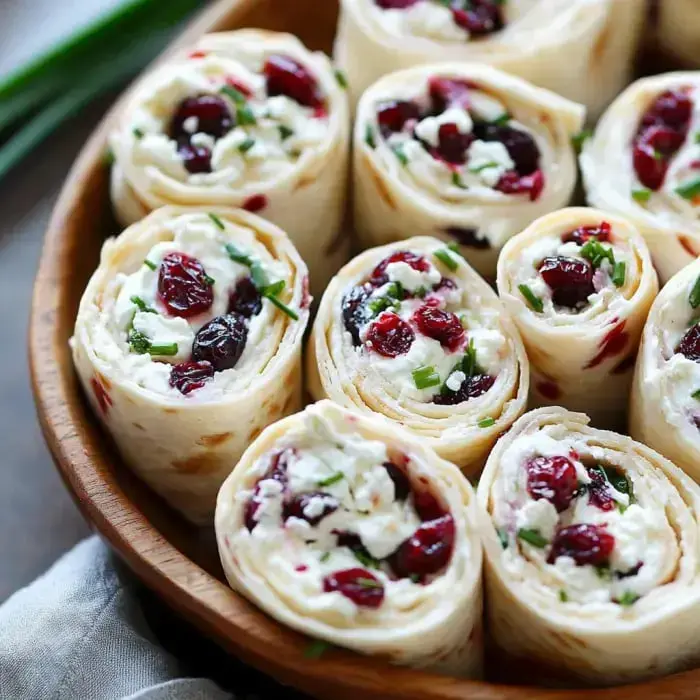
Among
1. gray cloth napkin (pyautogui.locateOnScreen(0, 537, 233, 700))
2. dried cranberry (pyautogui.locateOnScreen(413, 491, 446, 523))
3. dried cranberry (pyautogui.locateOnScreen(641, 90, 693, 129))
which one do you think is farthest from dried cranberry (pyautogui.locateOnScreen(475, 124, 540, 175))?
gray cloth napkin (pyautogui.locateOnScreen(0, 537, 233, 700))

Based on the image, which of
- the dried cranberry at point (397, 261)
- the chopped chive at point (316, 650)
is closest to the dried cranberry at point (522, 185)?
the dried cranberry at point (397, 261)

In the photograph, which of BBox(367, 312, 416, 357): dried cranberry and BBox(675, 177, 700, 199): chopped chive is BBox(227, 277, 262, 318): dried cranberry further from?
BBox(675, 177, 700, 199): chopped chive

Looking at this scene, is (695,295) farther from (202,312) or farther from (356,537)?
(202,312)

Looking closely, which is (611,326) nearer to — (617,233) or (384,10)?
(617,233)

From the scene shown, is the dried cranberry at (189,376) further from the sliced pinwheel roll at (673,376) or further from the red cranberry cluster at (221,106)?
the sliced pinwheel roll at (673,376)

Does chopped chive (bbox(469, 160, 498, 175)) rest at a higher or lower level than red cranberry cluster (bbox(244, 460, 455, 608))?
higher

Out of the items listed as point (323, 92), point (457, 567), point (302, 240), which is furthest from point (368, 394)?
point (323, 92)

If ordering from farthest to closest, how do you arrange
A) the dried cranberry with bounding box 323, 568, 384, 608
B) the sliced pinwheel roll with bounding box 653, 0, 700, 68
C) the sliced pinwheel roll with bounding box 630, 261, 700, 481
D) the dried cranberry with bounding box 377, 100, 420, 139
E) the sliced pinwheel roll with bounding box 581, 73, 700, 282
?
the sliced pinwheel roll with bounding box 653, 0, 700, 68 < the dried cranberry with bounding box 377, 100, 420, 139 < the sliced pinwheel roll with bounding box 581, 73, 700, 282 < the sliced pinwheel roll with bounding box 630, 261, 700, 481 < the dried cranberry with bounding box 323, 568, 384, 608
